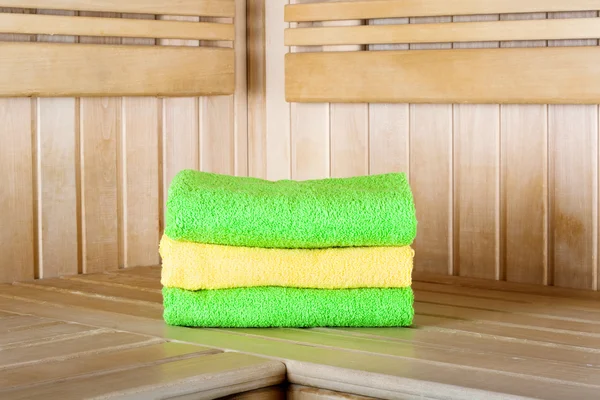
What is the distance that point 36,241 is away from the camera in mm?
1783

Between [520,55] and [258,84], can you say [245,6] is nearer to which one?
[258,84]

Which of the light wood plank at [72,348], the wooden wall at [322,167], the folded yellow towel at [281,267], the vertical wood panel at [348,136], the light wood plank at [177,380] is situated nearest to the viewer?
the light wood plank at [177,380]

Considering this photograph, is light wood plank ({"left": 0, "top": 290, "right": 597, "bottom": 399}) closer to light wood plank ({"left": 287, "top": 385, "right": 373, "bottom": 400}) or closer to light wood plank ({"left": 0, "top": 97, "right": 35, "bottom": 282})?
light wood plank ({"left": 287, "top": 385, "right": 373, "bottom": 400})

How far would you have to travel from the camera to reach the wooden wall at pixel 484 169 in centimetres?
168

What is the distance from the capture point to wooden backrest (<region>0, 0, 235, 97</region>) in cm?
171

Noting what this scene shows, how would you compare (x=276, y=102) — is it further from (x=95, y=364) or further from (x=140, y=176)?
(x=95, y=364)

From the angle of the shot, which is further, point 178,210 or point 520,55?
point 520,55

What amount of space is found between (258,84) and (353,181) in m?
A: 0.72

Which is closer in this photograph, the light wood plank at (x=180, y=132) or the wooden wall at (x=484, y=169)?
the wooden wall at (x=484, y=169)

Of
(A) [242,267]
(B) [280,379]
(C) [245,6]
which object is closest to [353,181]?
(A) [242,267]

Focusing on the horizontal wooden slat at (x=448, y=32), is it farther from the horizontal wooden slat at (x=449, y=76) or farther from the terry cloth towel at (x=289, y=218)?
the terry cloth towel at (x=289, y=218)

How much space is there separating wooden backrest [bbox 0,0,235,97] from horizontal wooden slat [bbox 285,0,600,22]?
177 mm

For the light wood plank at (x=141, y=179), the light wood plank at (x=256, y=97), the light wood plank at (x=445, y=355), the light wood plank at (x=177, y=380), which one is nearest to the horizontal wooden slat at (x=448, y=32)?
the light wood plank at (x=256, y=97)

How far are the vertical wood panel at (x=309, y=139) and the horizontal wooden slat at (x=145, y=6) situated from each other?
0.16m
